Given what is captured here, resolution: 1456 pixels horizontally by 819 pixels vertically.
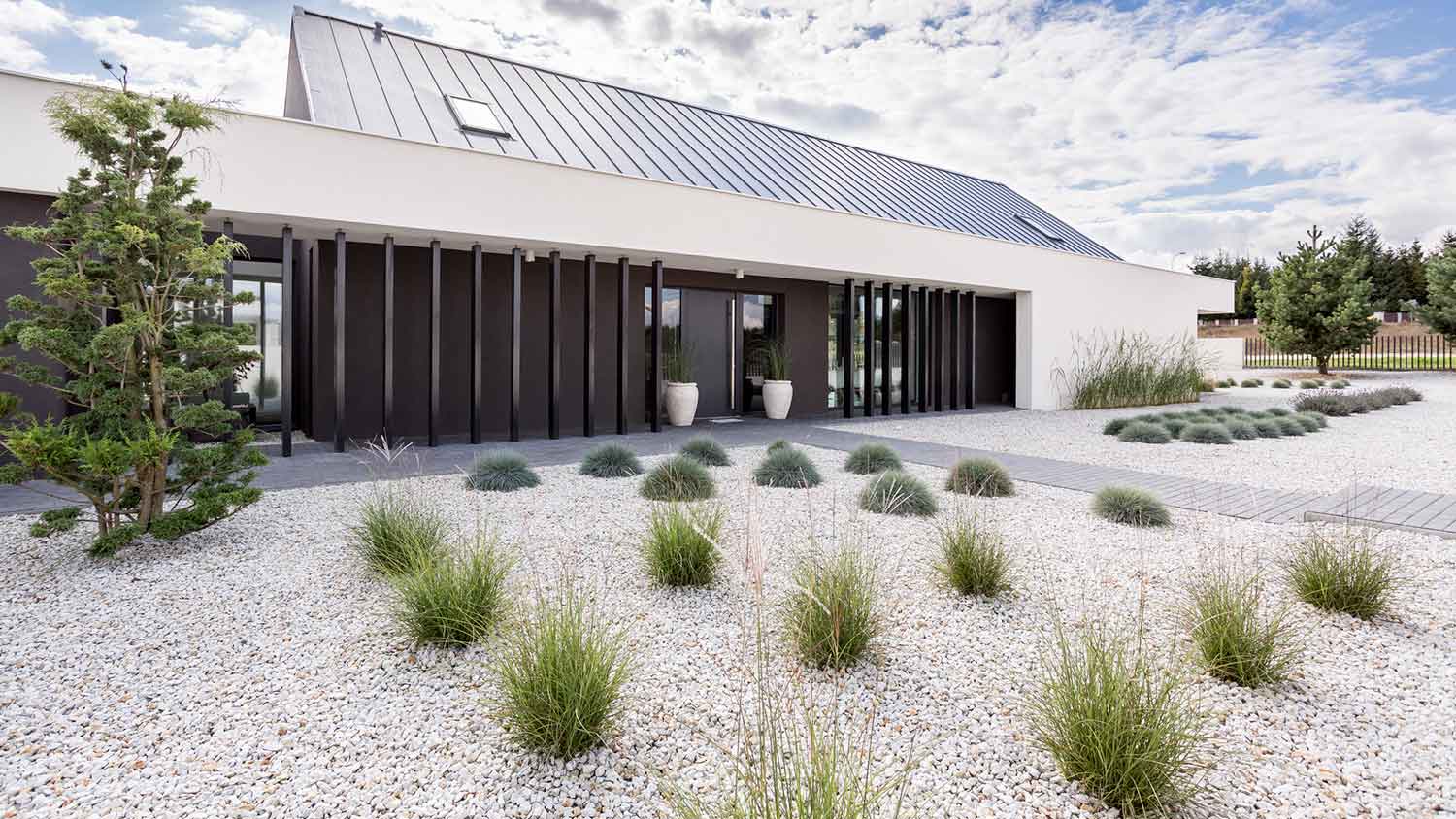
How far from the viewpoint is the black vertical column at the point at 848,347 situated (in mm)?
10836

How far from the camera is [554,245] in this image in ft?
25.8

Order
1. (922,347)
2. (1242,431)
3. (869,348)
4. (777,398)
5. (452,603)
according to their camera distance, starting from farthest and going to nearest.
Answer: (922,347)
(869,348)
(777,398)
(1242,431)
(452,603)

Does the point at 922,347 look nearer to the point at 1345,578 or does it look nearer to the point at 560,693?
the point at 1345,578

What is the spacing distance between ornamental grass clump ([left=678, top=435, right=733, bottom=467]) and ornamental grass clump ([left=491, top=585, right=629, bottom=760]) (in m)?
4.11

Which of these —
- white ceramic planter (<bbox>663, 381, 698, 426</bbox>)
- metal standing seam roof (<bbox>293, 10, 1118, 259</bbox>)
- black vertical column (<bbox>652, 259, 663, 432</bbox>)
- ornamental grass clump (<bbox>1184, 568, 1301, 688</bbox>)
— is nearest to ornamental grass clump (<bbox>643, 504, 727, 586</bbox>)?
ornamental grass clump (<bbox>1184, 568, 1301, 688</bbox>)

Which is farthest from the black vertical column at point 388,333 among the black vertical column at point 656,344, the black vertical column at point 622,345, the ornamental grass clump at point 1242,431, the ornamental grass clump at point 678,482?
the ornamental grass clump at point 1242,431

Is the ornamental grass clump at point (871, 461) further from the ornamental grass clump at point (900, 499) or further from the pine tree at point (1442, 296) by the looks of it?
the pine tree at point (1442, 296)

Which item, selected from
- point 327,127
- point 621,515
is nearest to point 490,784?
point 621,515

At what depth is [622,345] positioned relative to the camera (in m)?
8.55

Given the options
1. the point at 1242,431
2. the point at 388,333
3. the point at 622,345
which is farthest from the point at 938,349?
the point at 388,333

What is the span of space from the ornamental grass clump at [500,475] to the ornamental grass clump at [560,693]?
3.17 metres

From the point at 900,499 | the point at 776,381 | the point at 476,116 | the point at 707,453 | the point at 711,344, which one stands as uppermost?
the point at 476,116

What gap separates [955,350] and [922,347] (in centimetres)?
81

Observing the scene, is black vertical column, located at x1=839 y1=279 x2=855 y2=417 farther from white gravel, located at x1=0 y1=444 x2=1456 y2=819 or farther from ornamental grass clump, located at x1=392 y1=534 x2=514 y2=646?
ornamental grass clump, located at x1=392 y1=534 x2=514 y2=646
